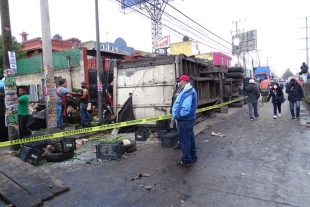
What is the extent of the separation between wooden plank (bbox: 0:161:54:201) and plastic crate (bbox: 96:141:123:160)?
1643 mm

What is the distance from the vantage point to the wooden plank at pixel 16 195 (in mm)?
3404

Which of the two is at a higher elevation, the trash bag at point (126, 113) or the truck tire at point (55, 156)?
the trash bag at point (126, 113)

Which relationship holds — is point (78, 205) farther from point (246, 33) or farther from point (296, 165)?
point (246, 33)

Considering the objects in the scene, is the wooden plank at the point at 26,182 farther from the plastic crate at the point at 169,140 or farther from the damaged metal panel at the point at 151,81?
the damaged metal panel at the point at 151,81

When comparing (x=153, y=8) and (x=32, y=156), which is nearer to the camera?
(x=32, y=156)

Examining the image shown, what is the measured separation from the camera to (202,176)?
14.0 ft

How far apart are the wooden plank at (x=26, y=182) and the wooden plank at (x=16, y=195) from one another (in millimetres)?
73

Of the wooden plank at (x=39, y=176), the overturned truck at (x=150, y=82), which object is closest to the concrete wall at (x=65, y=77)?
the overturned truck at (x=150, y=82)

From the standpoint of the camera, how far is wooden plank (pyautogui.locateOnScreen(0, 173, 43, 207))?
3.40m

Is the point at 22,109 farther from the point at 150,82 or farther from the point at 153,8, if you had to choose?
the point at 153,8

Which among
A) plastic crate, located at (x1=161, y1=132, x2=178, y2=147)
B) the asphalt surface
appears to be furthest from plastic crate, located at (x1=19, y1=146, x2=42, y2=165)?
plastic crate, located at (x1=161, y1=132, x2=178, y2=147)

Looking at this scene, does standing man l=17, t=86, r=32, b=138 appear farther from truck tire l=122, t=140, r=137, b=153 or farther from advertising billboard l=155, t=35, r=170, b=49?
advertising billboard l=155, t=35, r=170, b=49

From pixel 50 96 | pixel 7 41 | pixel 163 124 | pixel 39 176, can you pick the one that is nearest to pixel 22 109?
pixel 50 96

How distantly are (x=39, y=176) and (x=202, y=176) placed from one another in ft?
10.2
